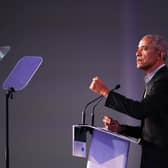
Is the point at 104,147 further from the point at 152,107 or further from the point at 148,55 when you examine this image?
the point at 148,55

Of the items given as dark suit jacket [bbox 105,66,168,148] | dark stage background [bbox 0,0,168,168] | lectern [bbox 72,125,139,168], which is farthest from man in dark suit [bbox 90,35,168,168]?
dark stage background [bbox 0,0,168,168]

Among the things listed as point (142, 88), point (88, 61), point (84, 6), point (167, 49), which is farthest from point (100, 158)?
point (84, 6)

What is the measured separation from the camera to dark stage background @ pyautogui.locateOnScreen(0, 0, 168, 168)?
10.7 feet

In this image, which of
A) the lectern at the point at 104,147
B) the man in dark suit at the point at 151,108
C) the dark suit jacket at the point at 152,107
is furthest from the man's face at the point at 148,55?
the lectern at the point at 104,147

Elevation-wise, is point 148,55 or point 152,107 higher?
point 148,55

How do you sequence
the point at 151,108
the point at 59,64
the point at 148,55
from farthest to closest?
1. the point at 59,64
2. the point at 148,55
3. the point at 151,108

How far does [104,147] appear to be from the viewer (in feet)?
6.35

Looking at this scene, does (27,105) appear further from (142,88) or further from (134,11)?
(134,11)

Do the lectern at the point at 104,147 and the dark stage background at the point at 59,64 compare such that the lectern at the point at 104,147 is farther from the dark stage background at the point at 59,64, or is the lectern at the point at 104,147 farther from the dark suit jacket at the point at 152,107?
the dark stage background at the point at 59,64

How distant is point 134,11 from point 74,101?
3.19 feet

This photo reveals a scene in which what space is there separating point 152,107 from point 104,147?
0.33 m

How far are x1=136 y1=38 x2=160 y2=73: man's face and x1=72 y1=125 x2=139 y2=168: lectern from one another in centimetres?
43

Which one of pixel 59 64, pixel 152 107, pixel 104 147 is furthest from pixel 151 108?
pixel 59 64

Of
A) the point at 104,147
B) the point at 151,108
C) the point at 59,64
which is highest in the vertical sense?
the point at 59,64
